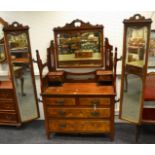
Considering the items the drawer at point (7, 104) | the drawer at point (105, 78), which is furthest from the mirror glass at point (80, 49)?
the drawer at point (7, 104)

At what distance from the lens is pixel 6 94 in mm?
2836

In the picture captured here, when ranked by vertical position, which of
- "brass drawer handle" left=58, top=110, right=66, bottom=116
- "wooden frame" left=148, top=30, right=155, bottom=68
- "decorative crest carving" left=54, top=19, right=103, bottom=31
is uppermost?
"decorative crest carving" left=54, top=19, right=103, bottom=31

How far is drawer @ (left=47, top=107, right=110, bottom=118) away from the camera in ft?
8.24

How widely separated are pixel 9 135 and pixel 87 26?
187cm

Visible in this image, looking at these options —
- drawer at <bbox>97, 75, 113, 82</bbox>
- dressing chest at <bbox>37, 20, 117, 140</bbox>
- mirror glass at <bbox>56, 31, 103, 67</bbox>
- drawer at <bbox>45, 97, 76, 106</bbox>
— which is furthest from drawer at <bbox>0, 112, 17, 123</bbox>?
drawer at <bbox>97, 75, 113, 82</bbox>

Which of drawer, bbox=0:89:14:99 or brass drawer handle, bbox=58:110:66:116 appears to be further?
drawer, bbox=0:89:14:99

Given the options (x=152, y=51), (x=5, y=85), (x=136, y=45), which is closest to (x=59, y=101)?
(x=5, y=85)

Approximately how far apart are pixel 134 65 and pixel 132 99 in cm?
44

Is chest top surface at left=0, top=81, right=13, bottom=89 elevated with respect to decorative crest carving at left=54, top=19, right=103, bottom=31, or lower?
lower

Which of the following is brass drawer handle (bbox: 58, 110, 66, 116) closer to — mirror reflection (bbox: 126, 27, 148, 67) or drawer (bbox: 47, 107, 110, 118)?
drawer (bbox: 47, 107, 110, 118)

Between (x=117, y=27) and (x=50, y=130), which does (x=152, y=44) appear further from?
(x=50, y=130)

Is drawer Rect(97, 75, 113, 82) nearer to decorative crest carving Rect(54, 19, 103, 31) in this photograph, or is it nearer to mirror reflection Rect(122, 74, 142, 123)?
mirror reflection Rect(122, 74, 142, 123)

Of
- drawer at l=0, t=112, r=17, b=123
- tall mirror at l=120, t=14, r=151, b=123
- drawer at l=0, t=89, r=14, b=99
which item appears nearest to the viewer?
tall mirror at l=120, t=14, r=151, b=123

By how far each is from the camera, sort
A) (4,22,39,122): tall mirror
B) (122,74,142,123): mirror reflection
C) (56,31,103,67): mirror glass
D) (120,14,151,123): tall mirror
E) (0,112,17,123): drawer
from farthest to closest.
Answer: (0,112,17,123): drawer < (56,31,103,67): mirror glass < (4,22,39,122): tall mirror < (122,74,142,123): mirror reflection < (120,14,151,123): tall mirror
